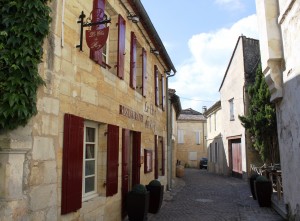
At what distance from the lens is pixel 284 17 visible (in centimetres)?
674

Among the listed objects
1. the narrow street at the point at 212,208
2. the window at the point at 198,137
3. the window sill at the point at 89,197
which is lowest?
the narrow street at the point at 212,208

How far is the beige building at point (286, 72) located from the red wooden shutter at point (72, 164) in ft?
13.5

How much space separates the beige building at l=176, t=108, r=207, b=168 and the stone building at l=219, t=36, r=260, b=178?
14334mm

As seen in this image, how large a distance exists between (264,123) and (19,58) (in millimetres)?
12391

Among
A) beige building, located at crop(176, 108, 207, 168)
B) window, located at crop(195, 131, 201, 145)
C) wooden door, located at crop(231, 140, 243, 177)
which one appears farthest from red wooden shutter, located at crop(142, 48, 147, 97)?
window, located at crop(195, 131, 201, 145)

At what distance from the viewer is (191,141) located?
35.6m

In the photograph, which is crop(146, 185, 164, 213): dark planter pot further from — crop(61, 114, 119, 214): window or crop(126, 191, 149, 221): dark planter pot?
crop(61, 114, 119, 214): window

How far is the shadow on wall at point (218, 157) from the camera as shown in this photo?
814 inches

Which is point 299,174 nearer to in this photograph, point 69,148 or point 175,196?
point 69,148

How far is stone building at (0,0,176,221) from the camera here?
389 centimetres

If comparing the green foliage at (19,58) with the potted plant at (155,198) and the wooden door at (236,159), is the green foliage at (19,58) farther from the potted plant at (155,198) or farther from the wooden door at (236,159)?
the wooden door at (236,159)

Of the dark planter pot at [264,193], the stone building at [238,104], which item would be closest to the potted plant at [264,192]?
the dark planter pot at [264,193]

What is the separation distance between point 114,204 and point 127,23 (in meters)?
4.23

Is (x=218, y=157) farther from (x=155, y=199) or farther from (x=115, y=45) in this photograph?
(x=115, y=45)
